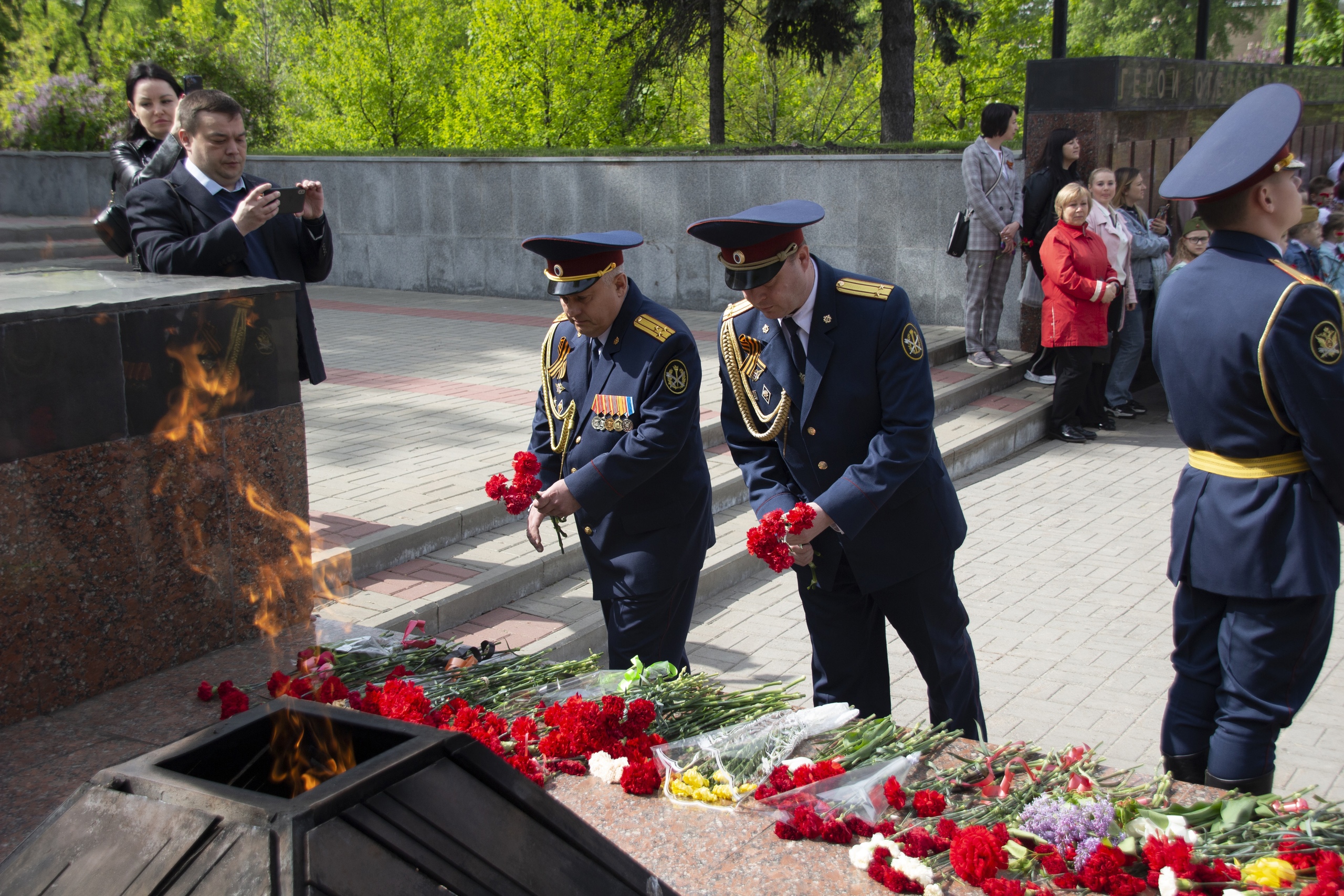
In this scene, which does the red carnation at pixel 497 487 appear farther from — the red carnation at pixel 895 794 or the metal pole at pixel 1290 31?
the metal pole at pixel 1290 31

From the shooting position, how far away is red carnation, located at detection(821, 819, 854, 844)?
2.63m

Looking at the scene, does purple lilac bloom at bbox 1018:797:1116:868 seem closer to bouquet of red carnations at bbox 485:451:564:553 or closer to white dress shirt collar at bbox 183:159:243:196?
bouquet of red carnations at bbox 485:451:564:553

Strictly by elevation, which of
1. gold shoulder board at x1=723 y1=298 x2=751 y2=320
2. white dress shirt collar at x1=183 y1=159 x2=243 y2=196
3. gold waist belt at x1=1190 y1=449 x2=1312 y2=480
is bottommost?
gold waist belt at x1=1190 y1=449 x2=1312 y2=480

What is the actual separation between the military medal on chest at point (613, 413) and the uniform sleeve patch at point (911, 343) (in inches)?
33.7

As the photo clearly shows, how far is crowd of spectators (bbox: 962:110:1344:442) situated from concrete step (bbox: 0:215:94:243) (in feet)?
34.4

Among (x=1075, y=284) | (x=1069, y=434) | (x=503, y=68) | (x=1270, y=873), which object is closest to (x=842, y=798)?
(x=1270, y=873)

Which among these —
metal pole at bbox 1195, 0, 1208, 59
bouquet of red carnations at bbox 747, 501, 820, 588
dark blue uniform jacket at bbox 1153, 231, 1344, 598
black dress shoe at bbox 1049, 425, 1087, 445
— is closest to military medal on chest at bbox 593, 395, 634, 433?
bouquet of red carnations at bbox 747, 501, 820, 588

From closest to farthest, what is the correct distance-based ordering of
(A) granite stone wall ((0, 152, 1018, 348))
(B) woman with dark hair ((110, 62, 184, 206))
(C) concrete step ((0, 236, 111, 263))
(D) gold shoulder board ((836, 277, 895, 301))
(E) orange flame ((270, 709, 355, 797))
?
(E) orange flame ((270, 709, 355, 797)) < (D) gold shoulder board ((836, 277, 895, 301)) < (B) woman with dark hair ((110, 62, 184, 206)) < (A) granite stone wall ((0, 152, 1018, 348)) < (C) concrete step ((0, 236, 111, 263))

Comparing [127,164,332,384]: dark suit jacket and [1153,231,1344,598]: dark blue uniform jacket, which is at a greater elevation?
[127,164,332,384]: dark suit jacket

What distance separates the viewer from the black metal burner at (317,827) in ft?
5.41

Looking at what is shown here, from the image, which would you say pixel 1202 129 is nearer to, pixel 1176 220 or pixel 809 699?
pixel 1176 220

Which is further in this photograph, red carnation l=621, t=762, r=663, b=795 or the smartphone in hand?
the smartphone in hand

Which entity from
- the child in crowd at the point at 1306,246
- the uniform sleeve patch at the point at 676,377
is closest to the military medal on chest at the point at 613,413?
the uniform sleeve patch at the point at 676,377

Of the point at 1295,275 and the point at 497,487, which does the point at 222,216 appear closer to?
the point at 497,487
